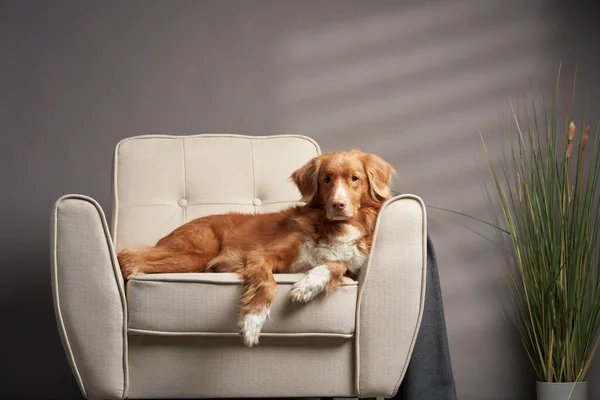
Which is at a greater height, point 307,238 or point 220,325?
point 307,238

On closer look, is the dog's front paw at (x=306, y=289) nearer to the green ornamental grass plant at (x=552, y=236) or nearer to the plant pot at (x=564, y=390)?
the green ornamental grass plant at (x=552, y=236)

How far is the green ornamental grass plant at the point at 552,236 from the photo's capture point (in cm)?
310

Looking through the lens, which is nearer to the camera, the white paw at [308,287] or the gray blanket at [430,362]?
the white paw at [308,287]

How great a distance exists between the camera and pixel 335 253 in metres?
2.31

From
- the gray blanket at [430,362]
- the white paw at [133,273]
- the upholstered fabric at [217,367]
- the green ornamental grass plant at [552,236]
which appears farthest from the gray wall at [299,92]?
the upholstered fabric at [217,367]

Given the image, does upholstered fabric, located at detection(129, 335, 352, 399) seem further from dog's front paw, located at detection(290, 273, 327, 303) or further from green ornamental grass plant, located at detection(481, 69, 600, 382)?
green ornamental grass plant, located at detection(481, 69, 600, 382)

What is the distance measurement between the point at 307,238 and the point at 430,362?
2.26 ft

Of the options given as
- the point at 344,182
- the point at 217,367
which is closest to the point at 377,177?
the point at 344,182

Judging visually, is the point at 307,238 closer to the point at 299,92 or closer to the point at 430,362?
the point at 430,362

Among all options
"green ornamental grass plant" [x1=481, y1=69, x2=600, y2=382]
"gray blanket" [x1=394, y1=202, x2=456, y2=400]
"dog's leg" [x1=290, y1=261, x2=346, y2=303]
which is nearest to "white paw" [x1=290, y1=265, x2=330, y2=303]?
"dog's leg" [x1=290, y1=261, x2=346, y2=303]

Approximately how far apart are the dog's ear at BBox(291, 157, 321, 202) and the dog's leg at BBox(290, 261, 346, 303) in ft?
1.18

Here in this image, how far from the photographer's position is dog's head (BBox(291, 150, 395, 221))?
2326mm

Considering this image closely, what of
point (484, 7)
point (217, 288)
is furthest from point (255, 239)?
point (484, 7)

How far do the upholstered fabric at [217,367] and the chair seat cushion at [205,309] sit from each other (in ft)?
0.15
